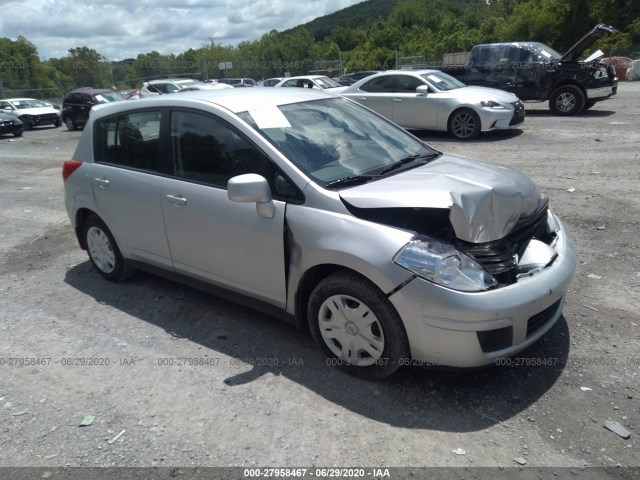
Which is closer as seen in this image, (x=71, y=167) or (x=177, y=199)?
(x=177, y=199)

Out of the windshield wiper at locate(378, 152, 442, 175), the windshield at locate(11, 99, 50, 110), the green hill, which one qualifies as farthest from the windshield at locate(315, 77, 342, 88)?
the green hill

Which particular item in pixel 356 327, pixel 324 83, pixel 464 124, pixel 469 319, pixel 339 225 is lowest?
pixel 356 327

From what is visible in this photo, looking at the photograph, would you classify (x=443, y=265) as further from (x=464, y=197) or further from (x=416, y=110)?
(x=416, y=110)

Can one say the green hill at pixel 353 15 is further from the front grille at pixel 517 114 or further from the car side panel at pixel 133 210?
the car side panel at pixel 133 210

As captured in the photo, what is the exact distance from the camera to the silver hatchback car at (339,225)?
9.48 feet

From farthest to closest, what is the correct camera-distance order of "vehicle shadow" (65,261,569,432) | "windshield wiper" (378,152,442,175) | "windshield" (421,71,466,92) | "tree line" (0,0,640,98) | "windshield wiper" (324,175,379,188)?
1. "tree line" (0,0,640,98)
2. "windshield" (421,71,466,92)
3. "windshield wiper" (378,152,442,175)
4. "windshield wiper" (324,175,379,188)
5. "vehicle shadow" (65,261,569,432)

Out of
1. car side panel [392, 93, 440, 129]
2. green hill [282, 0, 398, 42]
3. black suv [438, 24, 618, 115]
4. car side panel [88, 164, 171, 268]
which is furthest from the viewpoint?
green hill [282, 0, 398, 42]

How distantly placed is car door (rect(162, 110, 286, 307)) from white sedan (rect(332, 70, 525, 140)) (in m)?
8.83

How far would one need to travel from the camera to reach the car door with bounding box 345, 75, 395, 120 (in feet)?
41.8

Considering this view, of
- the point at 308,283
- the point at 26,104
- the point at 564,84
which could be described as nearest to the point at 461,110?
the point at 564,84

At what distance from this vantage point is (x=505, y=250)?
3.20 m

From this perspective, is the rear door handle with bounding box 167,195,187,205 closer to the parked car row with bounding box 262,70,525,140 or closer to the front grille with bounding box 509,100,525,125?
the parked car row with bounding box 262,70,525,140

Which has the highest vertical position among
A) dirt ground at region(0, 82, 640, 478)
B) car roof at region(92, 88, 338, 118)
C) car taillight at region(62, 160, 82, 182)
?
car roof at region(92, 88, 338, 118)

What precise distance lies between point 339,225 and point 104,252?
2828mm
